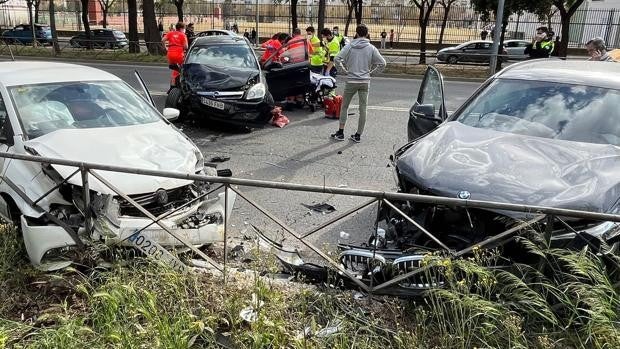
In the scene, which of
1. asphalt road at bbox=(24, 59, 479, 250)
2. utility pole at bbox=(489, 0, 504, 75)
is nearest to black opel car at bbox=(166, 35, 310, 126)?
asphalt road at bbox=(24, 59, 479, 250)

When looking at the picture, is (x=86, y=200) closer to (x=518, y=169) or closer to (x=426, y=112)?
(x=518, y=169)

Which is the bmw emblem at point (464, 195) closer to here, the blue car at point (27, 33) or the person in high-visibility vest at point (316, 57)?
the person in high-visibility vest at point (316, 57)

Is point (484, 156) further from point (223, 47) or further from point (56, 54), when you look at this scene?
point (56, 54)

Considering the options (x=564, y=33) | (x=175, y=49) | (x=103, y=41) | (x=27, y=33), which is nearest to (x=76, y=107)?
(x=175, y=49)

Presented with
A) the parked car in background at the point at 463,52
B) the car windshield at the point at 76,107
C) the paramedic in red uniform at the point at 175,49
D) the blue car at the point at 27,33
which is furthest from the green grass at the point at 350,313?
the blue car at the point at 27,33

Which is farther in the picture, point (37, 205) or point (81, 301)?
point (37, 205)

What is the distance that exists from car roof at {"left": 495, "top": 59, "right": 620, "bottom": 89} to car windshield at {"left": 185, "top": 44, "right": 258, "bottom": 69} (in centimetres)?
563

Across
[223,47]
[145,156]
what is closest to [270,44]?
[223,47]

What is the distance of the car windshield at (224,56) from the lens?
9.72 meters

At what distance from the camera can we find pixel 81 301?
11.4ft

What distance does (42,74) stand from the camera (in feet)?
17.3

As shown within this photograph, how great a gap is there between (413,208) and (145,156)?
7.58 feet

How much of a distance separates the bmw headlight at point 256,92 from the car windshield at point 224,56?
789mm

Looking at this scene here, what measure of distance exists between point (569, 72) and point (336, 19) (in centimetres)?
3682
